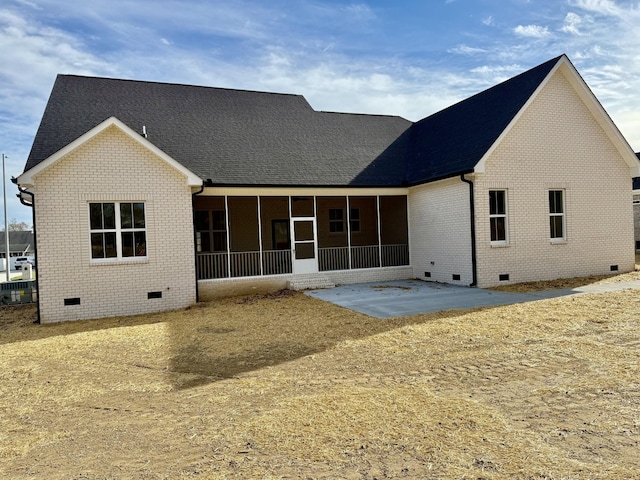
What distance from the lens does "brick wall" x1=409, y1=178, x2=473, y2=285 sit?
15016mm

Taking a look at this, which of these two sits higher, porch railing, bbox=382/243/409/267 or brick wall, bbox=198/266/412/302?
porch railing, bbox=382/243/409/267

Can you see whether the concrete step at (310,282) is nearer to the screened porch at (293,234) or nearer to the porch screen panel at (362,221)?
the screened porch at (293,234)

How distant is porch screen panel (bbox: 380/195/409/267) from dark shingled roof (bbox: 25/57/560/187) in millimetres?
1802

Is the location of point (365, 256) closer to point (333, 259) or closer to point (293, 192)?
point (333, 259)

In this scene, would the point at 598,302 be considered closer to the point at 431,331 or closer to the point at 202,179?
the point at 431,331

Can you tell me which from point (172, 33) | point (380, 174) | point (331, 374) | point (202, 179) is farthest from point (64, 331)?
point (380, 174)

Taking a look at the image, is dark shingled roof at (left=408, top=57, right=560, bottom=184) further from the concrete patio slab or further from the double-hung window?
the concrete patio slab

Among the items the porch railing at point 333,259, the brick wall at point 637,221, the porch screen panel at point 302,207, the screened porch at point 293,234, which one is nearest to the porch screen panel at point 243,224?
the screened porch at point 293,234

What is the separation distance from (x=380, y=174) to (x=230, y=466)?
14867 mm

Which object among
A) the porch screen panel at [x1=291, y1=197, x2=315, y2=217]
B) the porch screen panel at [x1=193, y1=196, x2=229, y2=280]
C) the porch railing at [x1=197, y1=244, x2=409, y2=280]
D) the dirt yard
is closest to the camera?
the dirt yard

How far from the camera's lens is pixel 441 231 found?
16078 mm

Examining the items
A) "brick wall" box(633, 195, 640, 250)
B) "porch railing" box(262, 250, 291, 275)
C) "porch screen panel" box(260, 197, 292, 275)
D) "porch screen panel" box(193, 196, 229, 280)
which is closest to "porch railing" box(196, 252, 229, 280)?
"porch screen panel" box(193, 196, 229, 280)

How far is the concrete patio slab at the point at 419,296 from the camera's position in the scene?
1130 centimetres

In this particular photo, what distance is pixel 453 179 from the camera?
1527cm
